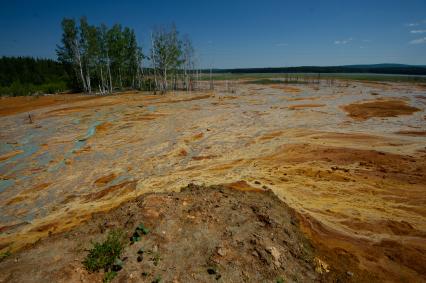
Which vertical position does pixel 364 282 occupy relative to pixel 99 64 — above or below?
below

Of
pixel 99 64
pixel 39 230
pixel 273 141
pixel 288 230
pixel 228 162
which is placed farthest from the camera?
pixel 99 64

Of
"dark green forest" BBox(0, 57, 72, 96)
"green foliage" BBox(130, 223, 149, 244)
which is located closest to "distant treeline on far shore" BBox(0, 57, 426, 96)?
"dark green forest" BBox(0, 57, 72, 96)

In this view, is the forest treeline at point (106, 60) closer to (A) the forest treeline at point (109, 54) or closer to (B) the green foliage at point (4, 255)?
(A) the forest treeline at point (109, 54)

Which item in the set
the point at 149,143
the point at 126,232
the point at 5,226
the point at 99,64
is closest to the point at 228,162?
the point at 149,143

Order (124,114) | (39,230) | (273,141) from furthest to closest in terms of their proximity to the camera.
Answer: (124,114)
(273,141)
(39,230)

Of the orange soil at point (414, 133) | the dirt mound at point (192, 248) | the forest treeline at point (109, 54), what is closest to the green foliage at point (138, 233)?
the dirt mound at point (192, 248)

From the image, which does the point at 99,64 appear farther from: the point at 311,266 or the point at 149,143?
the point at 311,266

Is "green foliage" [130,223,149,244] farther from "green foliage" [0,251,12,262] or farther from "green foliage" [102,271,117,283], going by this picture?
"green foliage" [0,251,12,262]
